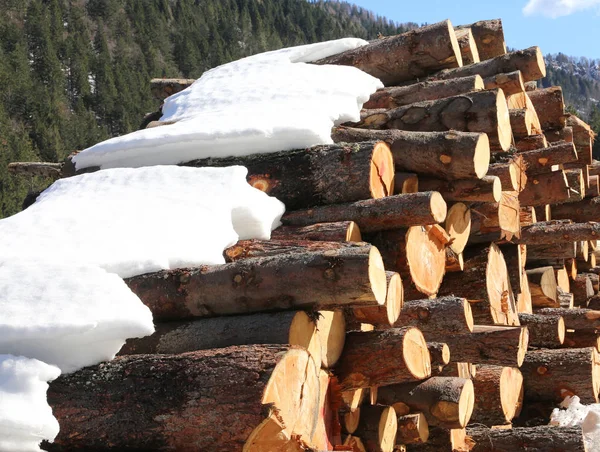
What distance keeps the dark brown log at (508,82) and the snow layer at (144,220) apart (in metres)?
2.28

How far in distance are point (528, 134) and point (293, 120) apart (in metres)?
2.12

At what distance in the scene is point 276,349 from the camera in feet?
8.07

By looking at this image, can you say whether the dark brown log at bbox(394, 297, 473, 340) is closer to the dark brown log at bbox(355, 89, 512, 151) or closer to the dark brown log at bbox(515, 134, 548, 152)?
the dark brown log at bbox(355, 89, 512, 151)

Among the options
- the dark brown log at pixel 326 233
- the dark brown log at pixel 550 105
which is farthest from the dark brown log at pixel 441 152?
the dark brown log at pixel 550 105

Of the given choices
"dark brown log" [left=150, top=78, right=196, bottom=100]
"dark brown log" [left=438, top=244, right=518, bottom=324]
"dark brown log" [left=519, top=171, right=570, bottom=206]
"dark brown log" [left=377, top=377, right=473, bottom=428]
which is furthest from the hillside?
"dark brown log" [left=377, top=377, right=473, bottom=428]

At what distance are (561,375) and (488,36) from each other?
3.38m

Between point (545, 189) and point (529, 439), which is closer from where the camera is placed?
point (529, 439)

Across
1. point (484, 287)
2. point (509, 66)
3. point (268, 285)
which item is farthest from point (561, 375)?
point (268, 285)

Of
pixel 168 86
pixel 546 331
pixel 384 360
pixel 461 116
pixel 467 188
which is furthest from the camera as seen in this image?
pixel 168 86

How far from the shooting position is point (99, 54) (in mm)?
57281

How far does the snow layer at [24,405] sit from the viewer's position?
7.86 feet

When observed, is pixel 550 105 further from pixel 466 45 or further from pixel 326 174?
pixel 326 174

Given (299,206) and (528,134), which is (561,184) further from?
(299,206)

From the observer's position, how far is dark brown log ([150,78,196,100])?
7.26 meters
